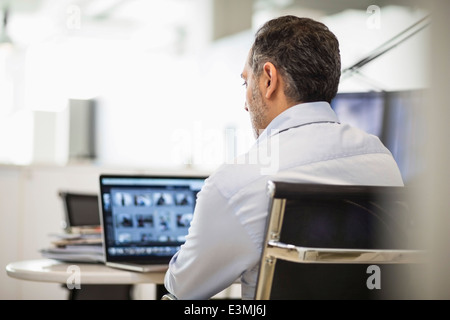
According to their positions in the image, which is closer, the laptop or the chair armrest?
the chair armrest

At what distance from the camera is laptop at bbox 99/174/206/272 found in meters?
1.67

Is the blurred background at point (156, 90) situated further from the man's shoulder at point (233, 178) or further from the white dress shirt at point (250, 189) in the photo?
the man's shoulder at point (233, 178)

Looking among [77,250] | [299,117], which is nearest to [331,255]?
[299,117]

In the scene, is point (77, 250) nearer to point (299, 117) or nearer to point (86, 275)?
point (86, 275)

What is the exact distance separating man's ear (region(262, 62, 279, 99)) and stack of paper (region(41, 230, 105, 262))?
770mm

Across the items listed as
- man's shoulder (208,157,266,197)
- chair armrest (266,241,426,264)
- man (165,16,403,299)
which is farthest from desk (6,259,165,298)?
chair armrest (266,241,426,264)

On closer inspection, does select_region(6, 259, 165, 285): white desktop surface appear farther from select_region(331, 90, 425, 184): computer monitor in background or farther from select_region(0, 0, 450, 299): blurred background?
select_region(331, 90, 425, 184): computer monitor in background

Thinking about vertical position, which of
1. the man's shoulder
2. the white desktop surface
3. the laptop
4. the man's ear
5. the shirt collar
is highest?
the man's ear

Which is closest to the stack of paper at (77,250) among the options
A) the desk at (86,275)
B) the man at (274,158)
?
the desk at (86,275)

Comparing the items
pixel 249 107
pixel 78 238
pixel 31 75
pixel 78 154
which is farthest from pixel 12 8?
pixel 249 107

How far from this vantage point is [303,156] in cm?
Answer: 110

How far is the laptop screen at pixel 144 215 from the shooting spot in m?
1.67

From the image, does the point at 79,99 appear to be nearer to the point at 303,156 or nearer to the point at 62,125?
the point at 62,125
